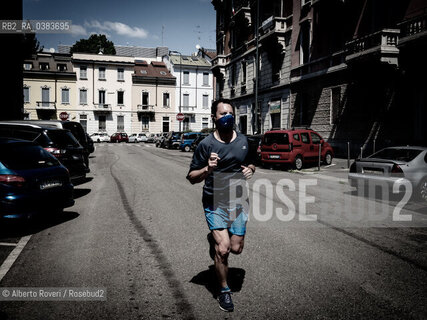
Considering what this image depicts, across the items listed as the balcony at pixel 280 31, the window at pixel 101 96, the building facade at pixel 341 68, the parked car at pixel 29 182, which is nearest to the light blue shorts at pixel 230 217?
the parked car at pixel 29 182

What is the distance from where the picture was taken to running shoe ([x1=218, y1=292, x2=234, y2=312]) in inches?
133

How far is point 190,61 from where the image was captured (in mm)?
62031

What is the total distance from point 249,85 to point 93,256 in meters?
32.7

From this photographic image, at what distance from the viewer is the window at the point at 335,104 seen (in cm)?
2191

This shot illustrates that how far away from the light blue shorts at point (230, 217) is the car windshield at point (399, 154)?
7.23m

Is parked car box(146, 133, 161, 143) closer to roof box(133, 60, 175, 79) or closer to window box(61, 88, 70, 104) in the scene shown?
roof box(133, 60, 175, 79)

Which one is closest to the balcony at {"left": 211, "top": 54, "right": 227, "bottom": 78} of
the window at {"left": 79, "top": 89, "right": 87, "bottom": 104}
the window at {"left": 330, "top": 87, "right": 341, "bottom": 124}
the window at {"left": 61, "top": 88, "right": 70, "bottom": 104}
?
the window at {"left": 330, "top": 87, "right": 341, "bottom": 124}

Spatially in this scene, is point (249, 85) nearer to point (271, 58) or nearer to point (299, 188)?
point (271, 58)

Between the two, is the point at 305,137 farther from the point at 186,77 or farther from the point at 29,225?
the point at 186,77

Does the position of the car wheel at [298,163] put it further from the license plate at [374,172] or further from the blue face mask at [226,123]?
the blue face mask at [226,123]

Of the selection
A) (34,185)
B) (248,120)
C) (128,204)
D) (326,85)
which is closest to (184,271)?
(34,185)

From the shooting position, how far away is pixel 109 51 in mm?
69000

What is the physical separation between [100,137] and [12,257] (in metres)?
51.2

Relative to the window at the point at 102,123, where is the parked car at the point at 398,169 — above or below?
below
